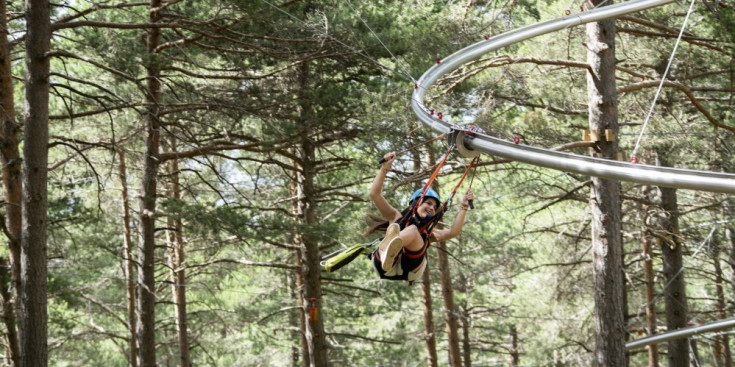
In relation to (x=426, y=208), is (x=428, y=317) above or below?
below

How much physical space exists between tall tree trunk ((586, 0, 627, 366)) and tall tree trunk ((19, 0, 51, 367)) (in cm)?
612

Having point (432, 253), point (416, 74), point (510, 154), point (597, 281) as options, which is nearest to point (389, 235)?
point (510, 154)

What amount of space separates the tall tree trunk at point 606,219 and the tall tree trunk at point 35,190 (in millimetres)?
6117

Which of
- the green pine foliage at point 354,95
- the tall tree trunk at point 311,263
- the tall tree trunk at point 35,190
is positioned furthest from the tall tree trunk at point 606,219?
the tall tree trunk at point 35,190

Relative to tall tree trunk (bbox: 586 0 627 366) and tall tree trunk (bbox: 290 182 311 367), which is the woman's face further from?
tall tree trunk (bbox: 290 182 311 367)

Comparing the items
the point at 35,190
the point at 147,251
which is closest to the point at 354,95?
the point at 147,251

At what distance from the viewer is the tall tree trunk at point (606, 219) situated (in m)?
9.41

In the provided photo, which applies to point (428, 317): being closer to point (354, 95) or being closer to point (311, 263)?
point (311, 263)

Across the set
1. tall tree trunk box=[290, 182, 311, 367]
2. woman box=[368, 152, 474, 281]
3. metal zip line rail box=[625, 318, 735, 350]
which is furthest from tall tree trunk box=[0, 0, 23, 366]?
metal zip line rail box=[625, 318, 735, 350]

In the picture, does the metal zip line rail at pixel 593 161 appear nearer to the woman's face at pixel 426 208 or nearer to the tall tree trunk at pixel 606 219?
the woman's face at pixel 426 208

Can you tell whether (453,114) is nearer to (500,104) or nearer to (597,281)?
(500,104)

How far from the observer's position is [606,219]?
30.9 feet

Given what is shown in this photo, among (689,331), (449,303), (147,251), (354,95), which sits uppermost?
(354,95)

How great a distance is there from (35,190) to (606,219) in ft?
20.7
